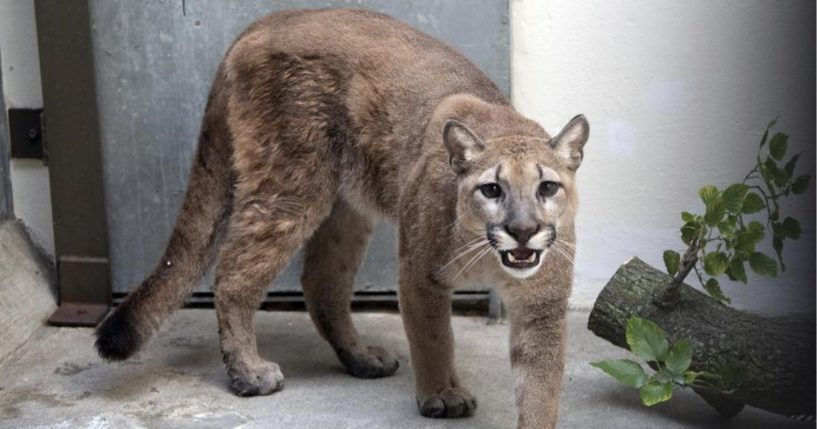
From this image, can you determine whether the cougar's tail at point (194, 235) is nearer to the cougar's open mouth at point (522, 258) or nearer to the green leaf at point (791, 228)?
the cougar's open mouth at point (522, 258)

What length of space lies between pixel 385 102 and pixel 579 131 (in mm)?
919

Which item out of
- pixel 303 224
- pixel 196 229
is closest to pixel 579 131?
pixel 303 224

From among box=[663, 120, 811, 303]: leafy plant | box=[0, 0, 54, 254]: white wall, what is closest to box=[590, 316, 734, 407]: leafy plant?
box=[663, 120, 811, 303]: leafy plant

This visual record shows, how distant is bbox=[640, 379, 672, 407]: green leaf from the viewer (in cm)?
444

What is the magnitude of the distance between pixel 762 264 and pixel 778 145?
0.45 metres

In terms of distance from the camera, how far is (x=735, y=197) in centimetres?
459

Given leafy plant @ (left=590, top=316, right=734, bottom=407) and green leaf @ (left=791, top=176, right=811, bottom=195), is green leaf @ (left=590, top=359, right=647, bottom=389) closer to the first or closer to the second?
leafy plant @ (left=590, top=316, right=734, bottom=407)

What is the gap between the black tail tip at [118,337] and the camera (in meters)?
4.89

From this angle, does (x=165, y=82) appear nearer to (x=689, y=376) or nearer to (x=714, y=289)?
(x=714, y=289)

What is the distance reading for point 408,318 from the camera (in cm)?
469

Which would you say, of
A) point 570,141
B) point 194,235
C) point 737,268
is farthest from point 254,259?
point 737,268

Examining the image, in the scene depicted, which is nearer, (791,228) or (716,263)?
(791,228)

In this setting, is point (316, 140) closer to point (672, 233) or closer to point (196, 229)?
point (196, 229)

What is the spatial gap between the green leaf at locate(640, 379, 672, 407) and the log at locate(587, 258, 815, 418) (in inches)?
10.6
